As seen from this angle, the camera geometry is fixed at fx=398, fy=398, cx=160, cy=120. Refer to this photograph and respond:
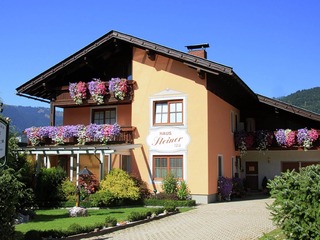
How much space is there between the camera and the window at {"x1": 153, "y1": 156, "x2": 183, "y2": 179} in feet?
64.3

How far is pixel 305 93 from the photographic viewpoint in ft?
250

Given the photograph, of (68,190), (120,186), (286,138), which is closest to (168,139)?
(120,186)

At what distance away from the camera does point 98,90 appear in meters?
21.1

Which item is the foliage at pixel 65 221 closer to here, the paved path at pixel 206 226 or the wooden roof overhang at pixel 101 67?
the paved path at pixel 206 226

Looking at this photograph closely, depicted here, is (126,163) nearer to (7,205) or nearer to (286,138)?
(286,138)

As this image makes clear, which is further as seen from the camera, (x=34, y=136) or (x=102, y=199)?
(x=34, y=136)

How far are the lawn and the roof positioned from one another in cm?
979

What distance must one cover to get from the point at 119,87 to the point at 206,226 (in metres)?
10.3

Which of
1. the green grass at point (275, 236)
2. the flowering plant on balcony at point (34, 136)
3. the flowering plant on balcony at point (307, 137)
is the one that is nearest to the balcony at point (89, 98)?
the flowering plant on balcony at point (34, 136)

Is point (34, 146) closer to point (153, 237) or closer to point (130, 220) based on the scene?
point (130, 220)

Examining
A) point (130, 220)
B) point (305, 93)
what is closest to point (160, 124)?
point (130, 220)

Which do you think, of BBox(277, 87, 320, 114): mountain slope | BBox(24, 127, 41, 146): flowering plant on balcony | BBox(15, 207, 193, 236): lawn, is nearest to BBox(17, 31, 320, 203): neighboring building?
BBox(24, 127, 41, 146): flowering plant on balcony

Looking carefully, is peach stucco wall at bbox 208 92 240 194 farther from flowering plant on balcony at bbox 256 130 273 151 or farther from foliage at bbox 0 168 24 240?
foliage at bbox 0 168 24 240

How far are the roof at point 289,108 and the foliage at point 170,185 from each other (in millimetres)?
8248
